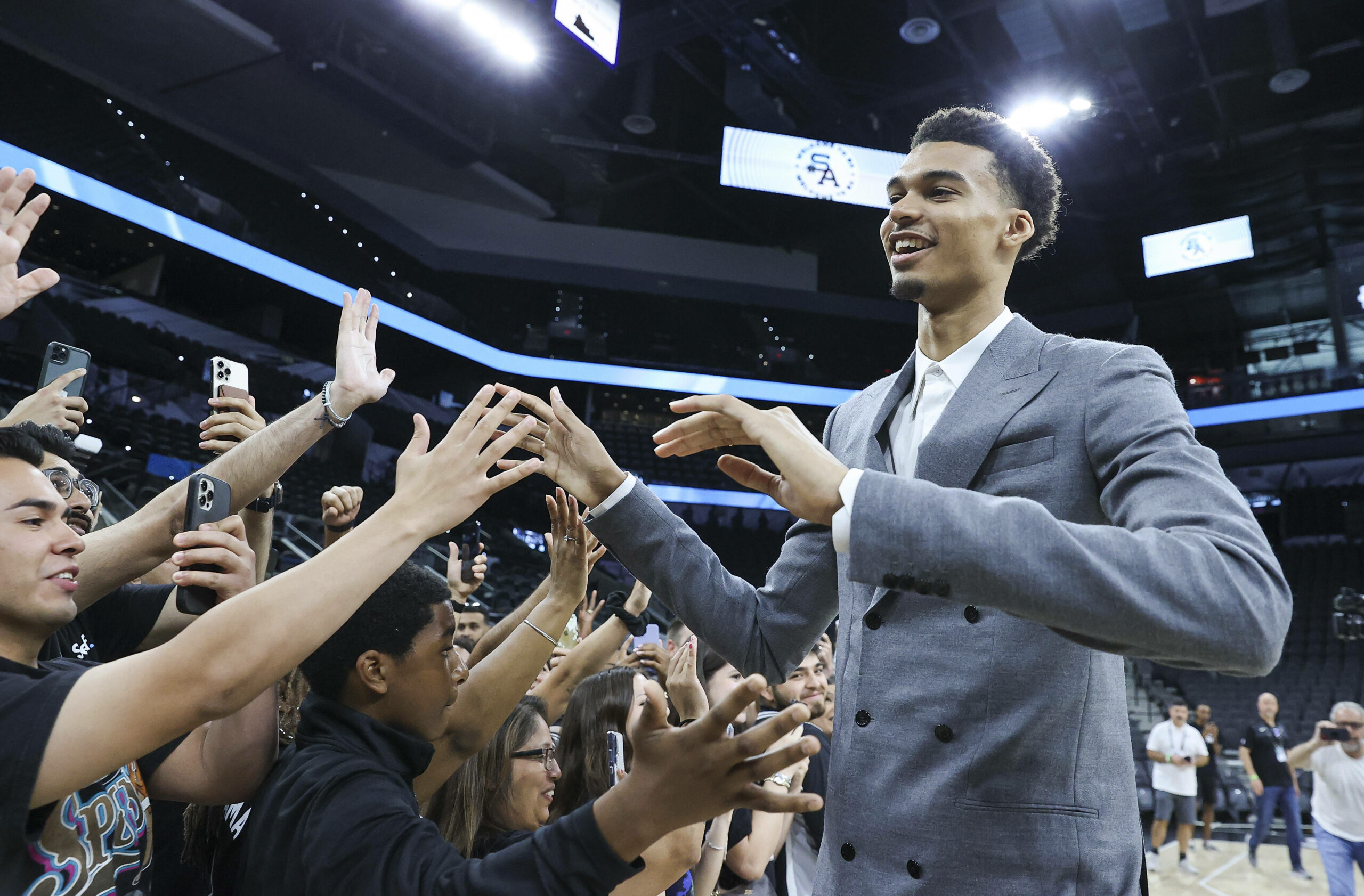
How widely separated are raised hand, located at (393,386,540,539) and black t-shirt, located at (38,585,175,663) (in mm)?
1481

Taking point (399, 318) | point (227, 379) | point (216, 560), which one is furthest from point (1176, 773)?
point (399, 318)

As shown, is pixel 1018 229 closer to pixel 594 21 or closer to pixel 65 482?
pixel 65 482

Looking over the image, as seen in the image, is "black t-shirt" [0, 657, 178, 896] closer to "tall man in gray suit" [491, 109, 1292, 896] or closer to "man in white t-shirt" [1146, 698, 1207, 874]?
"tall man in gray suit" [491, 109, 1292, 896]

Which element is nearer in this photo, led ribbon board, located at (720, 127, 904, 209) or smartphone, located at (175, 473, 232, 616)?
smartphone, located at (175, 473, 232, 616)

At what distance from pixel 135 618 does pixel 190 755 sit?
93 centimetres

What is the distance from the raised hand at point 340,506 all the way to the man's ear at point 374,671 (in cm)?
106

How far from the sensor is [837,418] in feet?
5.43

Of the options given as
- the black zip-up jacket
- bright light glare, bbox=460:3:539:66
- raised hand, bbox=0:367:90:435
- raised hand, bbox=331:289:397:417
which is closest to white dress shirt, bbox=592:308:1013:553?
the black zip-up jacket

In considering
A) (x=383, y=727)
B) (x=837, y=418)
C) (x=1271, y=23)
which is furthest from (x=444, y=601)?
(x=1271, y=23)

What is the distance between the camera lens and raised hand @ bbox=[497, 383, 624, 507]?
4.74 feet

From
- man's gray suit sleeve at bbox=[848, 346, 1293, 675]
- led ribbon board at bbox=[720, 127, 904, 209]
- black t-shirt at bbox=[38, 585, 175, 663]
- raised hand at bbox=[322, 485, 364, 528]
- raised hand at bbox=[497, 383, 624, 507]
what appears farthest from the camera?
led ribbon board at bbox=[720, 127, 904, 209]

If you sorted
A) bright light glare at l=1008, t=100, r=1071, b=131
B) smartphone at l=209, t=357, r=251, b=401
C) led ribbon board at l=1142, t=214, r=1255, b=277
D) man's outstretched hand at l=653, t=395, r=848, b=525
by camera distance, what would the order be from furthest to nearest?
1. led ribbon board at l=1142, t=214, r=1255, b=277
2. bright light glare at l=1008, t=100, r=1071, b=131
3. smartphone at l=209, t=357, r=251, b=401
4. man's outstretched hand at l=653, t=395, r=848, b=525

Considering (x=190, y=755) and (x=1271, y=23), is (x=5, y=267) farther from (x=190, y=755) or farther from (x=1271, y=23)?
(x=1271, y=23)

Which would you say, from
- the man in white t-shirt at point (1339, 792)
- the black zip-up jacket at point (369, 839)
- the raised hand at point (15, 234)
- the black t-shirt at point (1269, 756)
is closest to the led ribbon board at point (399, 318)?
the black t-shirt at point (1269, 756)
